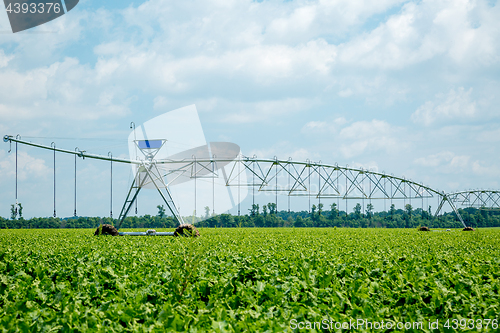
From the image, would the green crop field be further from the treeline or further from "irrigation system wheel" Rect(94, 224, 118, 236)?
the treeline

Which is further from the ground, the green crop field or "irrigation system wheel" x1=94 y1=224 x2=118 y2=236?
the green crop field

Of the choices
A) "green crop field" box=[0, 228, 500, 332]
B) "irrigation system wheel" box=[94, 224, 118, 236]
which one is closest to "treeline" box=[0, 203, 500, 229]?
"irrigation system wheel" box=[94, 224, 118, 236]

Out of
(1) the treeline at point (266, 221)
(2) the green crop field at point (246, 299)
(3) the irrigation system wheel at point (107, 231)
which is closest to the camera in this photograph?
(2) the green crop field at point (246, 299)

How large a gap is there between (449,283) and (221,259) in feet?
16.5

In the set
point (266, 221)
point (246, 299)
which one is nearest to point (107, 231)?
point (246, 299)

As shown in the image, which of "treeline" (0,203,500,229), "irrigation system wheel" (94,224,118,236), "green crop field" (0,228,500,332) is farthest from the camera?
"treeline" (0,203,500,229)

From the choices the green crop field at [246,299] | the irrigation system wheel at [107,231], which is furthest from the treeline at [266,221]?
the green crop field at [246,299]

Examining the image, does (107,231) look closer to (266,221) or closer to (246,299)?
(246,299)

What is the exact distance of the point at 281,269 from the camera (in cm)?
825

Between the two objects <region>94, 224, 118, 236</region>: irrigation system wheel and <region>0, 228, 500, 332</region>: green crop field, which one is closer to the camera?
<region>0, 228, 500, 332</region>: green crop field

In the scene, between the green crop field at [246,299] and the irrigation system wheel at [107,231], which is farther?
the irrigation system wheel at [107,231]

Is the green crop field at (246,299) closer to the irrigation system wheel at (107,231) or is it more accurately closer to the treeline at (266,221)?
the irrigation system wheel at (107,231)

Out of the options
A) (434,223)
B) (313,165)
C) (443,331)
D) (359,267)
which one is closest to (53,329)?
(443,331)

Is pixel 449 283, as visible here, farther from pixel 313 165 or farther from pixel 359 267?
pixel 313 165
